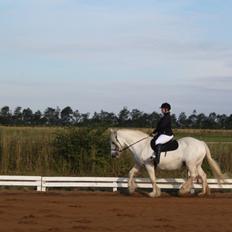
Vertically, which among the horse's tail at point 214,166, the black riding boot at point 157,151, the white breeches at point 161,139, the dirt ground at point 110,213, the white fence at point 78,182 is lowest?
the dirt ground at point 110,213

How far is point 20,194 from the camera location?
57.7ft

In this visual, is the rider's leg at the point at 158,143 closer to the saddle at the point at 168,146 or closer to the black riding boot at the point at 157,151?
the black riding boot at the point at 157,151

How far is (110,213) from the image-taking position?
13469mm

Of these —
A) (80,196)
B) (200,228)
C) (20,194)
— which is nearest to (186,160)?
(80,196)

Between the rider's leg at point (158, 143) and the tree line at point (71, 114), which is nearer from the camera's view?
the rider's leg at point (158, 143)

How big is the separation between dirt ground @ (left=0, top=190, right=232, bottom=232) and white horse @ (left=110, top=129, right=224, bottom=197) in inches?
18.0

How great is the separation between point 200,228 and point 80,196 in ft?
20.8

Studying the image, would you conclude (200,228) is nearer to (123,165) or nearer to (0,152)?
(123,165)

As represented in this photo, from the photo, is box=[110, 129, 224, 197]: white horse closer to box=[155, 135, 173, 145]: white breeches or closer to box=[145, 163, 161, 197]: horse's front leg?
box=[145, 163, 161, 197]: horse's front leg

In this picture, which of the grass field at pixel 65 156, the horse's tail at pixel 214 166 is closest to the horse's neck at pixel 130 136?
the horse's tail at pixel 214 166

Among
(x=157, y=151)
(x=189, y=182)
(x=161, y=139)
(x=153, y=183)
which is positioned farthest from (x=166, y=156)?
(x=189, y=182)

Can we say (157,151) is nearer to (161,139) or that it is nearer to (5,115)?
(161,139)

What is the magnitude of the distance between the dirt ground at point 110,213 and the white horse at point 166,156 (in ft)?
1.50

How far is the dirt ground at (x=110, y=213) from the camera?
38.1ft
